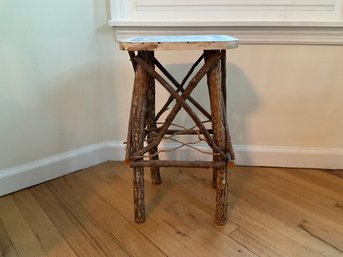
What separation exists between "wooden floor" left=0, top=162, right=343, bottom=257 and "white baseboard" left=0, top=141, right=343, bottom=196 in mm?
42

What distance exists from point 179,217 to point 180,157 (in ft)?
1.43

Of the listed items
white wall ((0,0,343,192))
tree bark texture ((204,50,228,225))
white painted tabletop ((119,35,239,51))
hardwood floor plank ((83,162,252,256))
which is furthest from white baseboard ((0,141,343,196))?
white painted tabletop ((119,35,239,51))

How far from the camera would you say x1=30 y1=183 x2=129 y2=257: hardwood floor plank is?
905 mm

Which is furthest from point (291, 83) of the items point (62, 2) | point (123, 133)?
point (62, 2)

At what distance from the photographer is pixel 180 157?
144cm

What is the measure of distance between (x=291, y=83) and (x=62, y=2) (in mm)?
1066

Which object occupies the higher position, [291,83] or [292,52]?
[292,52]

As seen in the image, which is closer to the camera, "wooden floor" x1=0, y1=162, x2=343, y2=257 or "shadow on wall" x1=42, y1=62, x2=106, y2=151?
"wooden floor" x1=0, y1=162, x2=343, y2=257

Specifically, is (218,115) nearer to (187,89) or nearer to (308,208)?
(187,89)

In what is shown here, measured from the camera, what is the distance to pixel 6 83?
1.12 meters

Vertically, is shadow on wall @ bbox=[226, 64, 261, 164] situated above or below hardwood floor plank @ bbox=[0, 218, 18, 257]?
above

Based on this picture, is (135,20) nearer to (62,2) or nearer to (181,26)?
(181,26)

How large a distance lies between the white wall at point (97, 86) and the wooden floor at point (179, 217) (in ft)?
0.62

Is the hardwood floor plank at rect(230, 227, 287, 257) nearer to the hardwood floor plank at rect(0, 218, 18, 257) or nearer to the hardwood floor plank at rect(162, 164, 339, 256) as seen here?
the hardwood floor plank at rect(162, 164, 339, 256)
